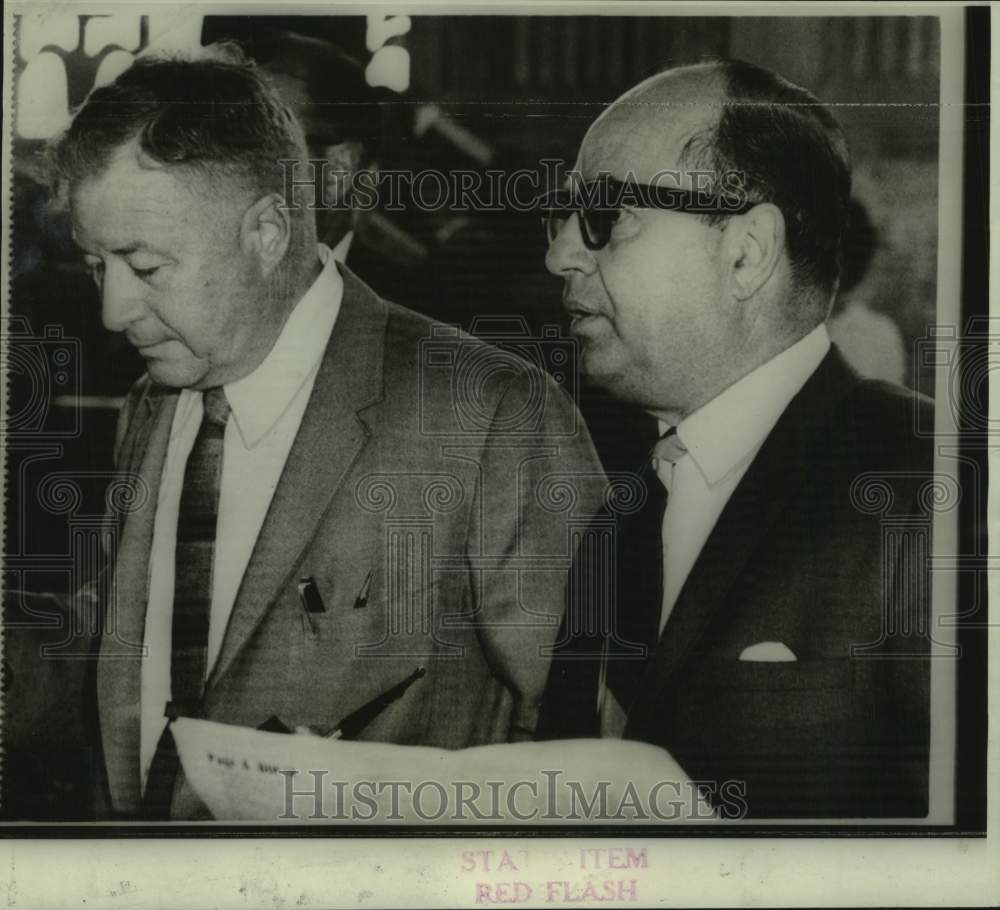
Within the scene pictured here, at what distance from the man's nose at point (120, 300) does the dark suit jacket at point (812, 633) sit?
1668 millimetres

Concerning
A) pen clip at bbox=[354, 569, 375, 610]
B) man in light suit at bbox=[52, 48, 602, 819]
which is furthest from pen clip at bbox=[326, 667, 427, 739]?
pen clip at bbox=[354, 569, 375, 610]

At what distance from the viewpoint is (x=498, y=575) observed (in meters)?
3.34

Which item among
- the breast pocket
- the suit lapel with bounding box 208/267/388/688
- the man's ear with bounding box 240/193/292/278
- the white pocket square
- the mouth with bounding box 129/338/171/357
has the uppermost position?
the man's ear with bounding box 240/193/292/278

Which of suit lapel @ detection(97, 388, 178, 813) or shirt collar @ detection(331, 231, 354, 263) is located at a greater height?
shirt collar @ detection(331, 231, 354, 263)

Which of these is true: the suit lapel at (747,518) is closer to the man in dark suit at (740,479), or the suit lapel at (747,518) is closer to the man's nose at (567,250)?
the man in dark suit at (740,479)

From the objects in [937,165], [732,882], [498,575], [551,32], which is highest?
[551,32]

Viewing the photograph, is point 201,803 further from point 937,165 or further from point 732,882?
point 937,165

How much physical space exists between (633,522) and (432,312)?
893 millimetres

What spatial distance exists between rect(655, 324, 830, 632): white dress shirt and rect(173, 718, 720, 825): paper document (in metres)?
0.82

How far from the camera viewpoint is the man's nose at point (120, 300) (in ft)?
11.0

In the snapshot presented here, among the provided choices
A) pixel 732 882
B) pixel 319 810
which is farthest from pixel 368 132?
pixel 732 882

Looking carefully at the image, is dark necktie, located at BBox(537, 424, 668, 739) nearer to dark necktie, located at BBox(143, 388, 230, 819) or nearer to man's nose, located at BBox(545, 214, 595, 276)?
man's nose, located at BBox(545, 214, 595, 276)

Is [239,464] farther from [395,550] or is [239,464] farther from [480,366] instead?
[480,366]

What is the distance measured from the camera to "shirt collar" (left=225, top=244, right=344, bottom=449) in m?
3.38
